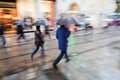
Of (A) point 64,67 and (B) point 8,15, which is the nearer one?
(A) point 64,67

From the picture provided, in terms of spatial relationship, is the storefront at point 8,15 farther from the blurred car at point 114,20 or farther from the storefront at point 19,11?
the blurred car at point 114,20

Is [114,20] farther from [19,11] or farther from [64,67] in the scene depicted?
[64,67]

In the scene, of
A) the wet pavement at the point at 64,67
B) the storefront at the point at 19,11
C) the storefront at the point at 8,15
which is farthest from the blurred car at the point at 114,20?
the wet pavement at the point at 64,67

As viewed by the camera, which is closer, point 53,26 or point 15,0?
point 15,0

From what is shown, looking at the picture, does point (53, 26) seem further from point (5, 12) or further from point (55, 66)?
point (55, 66)

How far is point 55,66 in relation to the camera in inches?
309

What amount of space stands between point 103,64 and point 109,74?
129 centimetres

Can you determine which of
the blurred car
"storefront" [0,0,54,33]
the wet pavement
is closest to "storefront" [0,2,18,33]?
"storefront" [0,0,54,33]

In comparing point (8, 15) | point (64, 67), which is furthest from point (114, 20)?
point (64, 67)

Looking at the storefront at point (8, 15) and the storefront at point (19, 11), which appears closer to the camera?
the storefront at point (8, 15)

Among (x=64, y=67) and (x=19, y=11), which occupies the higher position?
(x=19, y=11)

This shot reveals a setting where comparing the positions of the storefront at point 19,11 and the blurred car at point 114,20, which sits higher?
the storefront at point 19,11

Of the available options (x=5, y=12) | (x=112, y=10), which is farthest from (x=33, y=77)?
(x=112, y=10)

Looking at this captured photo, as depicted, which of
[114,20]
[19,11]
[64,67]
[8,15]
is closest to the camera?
[64,67]
